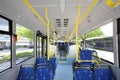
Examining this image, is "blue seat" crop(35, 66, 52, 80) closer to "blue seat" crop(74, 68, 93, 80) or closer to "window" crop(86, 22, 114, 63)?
"blue seat" crop(74, 68, 93, 80)

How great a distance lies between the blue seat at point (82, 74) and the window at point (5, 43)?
1782 millimetres

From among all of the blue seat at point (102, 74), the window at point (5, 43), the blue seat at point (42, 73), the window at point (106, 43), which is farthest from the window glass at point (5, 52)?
the window at point (106, 43)

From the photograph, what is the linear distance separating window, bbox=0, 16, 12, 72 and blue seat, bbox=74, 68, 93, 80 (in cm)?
178

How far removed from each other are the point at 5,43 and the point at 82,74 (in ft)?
7.02

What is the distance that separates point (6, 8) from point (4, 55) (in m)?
1.22

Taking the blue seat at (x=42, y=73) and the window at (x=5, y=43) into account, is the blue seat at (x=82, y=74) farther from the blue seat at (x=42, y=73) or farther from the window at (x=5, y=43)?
the window at (x=5, y=43)

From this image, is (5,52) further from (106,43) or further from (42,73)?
(106,43)

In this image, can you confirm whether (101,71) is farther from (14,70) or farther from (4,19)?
(4,19)

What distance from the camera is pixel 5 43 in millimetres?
3559

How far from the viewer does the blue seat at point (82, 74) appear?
3865 millimetres

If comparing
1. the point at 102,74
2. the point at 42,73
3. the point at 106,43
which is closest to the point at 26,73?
the point at 42,73

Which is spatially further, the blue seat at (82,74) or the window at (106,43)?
the window at (106,43)

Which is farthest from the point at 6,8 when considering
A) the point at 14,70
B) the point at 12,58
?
the point at 14,70

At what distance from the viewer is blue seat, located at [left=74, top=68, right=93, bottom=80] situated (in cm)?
386
